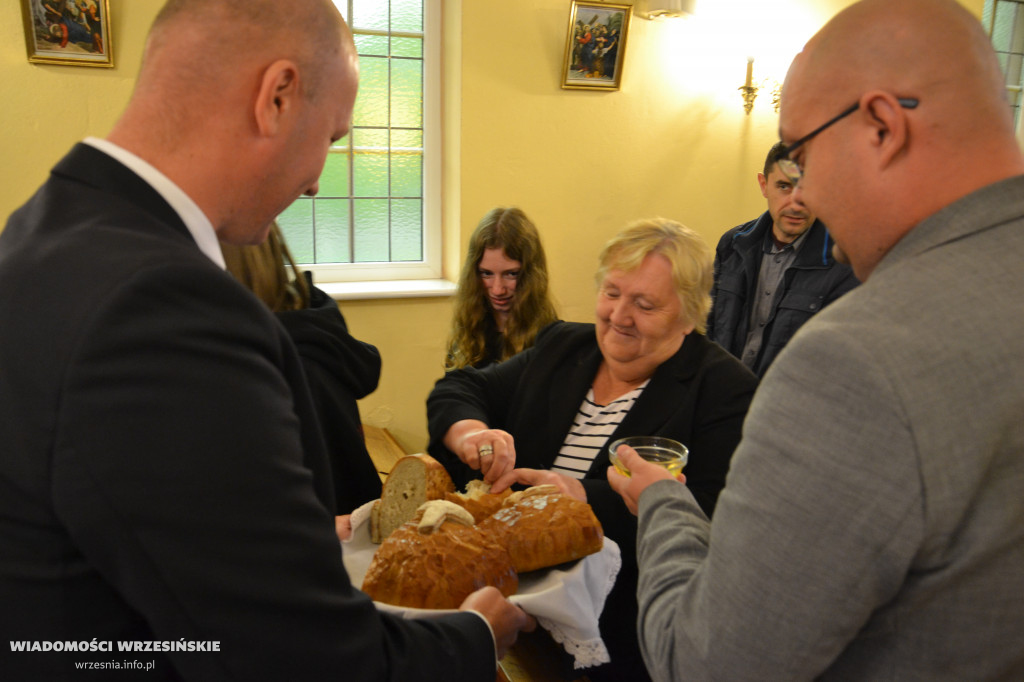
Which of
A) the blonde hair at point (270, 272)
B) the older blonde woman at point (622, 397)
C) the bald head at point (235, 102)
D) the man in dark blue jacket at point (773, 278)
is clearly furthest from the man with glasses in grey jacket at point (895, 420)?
the man in dark blue jacket at point (773, 278)

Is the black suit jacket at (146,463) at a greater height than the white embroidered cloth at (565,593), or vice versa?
the black suit jacket at (146,463)

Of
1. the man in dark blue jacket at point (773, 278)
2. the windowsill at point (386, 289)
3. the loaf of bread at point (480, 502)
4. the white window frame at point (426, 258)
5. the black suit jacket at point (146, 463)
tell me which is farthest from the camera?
the white window frame at point (426, 258)

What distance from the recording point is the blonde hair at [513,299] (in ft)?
9.93

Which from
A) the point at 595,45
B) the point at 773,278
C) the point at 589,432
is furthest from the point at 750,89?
the point at 589,432

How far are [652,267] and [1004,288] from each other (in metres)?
1.15

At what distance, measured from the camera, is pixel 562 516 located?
136cm

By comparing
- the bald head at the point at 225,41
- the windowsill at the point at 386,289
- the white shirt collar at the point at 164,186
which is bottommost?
the windowsill at the point at 386,289

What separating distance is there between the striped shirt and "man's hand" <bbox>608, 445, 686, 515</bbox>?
1.95 feet

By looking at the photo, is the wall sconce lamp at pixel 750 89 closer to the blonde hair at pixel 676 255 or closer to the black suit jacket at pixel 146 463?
the blonde hair at pixel 676 255

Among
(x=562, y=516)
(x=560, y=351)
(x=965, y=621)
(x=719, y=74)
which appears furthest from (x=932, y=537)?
(x=719, y=74)

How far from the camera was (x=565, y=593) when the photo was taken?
1239 millimetres

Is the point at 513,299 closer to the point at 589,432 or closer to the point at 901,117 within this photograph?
the point at 589,432

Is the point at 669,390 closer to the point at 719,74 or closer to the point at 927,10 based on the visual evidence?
the point at 927,10

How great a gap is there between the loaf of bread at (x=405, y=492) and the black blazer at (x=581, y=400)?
0.33m
